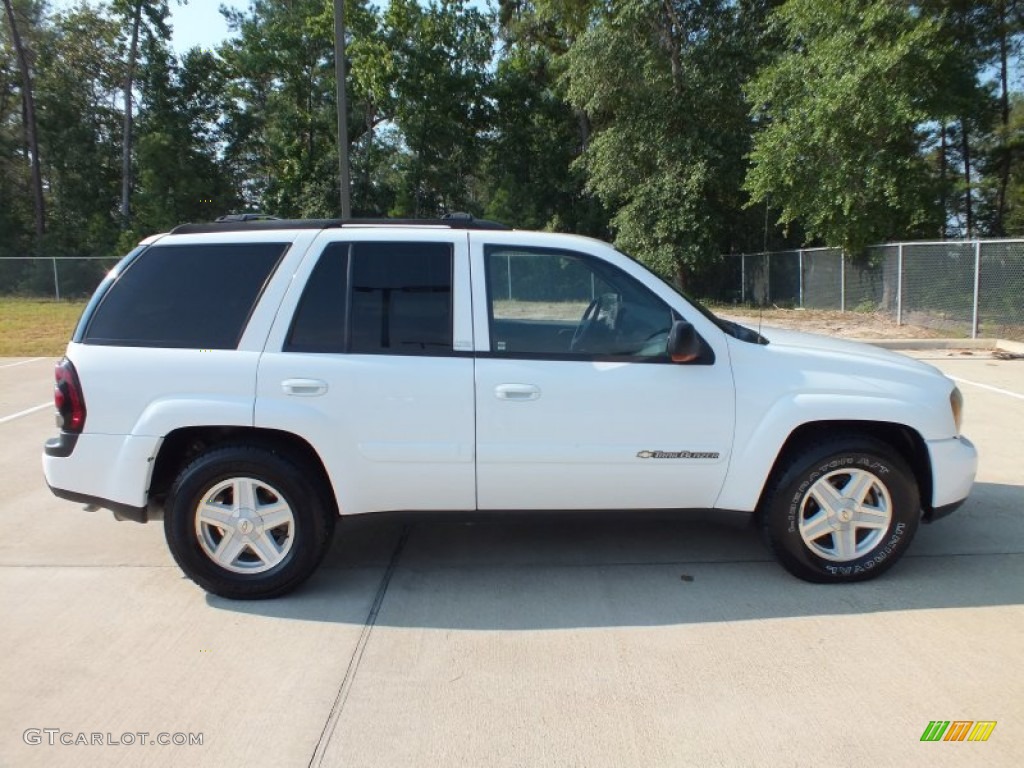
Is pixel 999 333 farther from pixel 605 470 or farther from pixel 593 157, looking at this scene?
pixel 593 157

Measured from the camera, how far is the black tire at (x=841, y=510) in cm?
397

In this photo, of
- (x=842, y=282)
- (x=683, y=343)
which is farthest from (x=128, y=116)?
(x=683, y=343)

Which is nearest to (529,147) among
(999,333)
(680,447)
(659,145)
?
(659,145)

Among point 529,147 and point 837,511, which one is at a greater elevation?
point 529,147

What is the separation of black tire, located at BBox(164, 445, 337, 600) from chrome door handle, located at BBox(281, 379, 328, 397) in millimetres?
346

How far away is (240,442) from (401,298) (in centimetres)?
111

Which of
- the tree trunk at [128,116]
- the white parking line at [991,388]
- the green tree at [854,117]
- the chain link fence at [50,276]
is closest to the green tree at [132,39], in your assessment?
the tree trunk at [128,116]

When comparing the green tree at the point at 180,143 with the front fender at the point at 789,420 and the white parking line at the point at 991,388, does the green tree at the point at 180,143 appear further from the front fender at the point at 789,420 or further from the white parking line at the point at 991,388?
the front fender at the point at 789,420

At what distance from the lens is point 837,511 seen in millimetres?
4023

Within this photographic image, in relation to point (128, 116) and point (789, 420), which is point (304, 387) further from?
point (128, 116)

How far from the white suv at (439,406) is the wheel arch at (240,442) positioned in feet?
0.04

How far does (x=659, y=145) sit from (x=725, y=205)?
289 cm

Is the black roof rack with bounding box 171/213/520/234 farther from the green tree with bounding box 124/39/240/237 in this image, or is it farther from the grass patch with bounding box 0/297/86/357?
the green tree with bounding box 124/39/240/237

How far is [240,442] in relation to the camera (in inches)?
154
